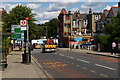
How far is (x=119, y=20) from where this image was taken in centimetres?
4244

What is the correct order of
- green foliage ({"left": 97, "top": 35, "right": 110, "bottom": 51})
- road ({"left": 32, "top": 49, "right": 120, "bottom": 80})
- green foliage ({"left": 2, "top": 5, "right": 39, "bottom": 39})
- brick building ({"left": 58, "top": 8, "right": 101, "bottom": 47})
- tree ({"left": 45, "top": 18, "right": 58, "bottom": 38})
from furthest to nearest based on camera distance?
tree ({"left": 45, "top": 18, "right": 58, "bottom": 38}) → brick building ({"left": 58, "top": 8, "right": 101, "bottom": 47}) → green foliage ({"left": 97, "top": 35, "right": 110, "bottom": 51}) → green foliage ({"left": 2, "top": 5, "right": 39, "bottom": 39}) → road ({"left": 32, "top": 49, "right": 120, "bottom": 80})

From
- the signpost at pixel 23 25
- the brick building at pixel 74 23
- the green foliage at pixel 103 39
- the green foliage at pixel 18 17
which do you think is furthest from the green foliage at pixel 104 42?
the brick building at pixel 74 23

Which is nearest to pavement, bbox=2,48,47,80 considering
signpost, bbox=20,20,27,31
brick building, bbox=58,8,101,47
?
signpost, bbox=20,20,27,31

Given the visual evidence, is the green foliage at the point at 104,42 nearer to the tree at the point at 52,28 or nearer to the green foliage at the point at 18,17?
the green foliage at the point at 18,17

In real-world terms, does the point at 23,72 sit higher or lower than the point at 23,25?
lower

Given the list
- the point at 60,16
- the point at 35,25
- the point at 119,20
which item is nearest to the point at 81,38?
the point at 60,16

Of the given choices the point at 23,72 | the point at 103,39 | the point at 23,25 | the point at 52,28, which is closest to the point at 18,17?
the point at 103,39

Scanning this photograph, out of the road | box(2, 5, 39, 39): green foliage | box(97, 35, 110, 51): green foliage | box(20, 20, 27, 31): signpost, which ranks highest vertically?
box(2, 5, 39, 39): green foliage

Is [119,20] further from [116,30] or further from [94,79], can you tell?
[94,79]

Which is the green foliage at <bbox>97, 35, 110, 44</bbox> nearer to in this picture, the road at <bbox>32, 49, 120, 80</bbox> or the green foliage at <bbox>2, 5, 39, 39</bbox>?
the green foliage at <bbox>2, 5, 39, 39</bbox>

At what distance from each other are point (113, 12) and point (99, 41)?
12113 mm

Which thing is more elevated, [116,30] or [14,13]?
[14,13]

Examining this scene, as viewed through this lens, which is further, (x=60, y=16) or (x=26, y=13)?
(x=60, y=16)

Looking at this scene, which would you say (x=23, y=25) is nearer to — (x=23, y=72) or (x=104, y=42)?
(x=23, y=72)
